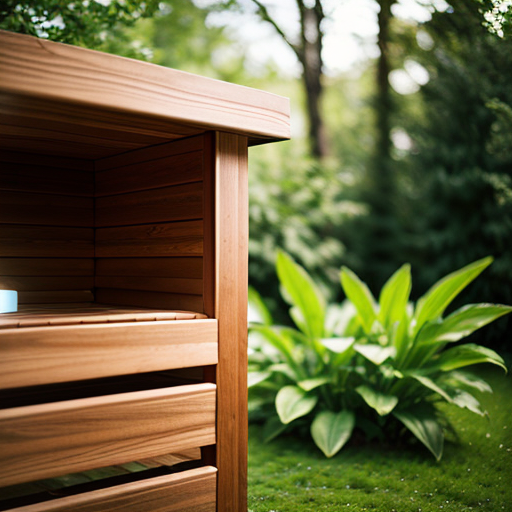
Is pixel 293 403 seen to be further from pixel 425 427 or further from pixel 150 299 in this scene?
pixel 150 299

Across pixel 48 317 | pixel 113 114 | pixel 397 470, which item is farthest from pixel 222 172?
pixel 397 470

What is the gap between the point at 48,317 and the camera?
4.86ft

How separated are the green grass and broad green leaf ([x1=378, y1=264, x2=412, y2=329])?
19.8 inches

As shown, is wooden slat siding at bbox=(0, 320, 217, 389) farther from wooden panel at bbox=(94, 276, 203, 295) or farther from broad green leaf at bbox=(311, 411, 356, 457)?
broad green leaf at bbox=(311, 411, 356, 457)

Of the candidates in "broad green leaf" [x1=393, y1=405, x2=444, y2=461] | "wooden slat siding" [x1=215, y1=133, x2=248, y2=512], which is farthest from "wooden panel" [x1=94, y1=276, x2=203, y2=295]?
"broad green leaf" [x1=393, y1=405, x2=444, y2=461]

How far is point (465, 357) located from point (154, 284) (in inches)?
58.4

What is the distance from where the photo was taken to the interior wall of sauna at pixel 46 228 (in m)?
2.08

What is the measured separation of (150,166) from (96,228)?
472 millimetres

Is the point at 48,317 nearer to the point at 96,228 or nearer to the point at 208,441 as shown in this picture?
the point at 208,441

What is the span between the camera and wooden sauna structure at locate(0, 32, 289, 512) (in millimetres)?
1343

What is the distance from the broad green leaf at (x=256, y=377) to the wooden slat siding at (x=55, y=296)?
0.89 m

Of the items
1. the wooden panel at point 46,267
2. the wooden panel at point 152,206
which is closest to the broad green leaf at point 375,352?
the wooden panel at point 152,206

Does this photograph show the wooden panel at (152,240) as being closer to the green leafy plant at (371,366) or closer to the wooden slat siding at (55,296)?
the wooden slat siding at (55,296)

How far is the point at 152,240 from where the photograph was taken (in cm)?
195
